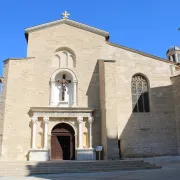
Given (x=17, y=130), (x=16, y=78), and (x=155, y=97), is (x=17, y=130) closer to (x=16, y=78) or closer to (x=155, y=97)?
(x=16, y=78)

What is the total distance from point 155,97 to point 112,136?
4305 mm

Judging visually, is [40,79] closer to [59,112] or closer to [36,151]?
[59,112]

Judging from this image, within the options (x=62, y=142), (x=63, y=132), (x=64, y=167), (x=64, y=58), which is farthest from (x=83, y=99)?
(x=64, y=167)

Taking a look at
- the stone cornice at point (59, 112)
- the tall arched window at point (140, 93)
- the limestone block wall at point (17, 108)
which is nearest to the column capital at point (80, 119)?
the stone cornice at point (59, 112)

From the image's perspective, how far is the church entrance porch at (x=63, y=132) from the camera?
14.5 m

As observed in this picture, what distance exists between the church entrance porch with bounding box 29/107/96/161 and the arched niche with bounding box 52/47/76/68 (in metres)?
3.04

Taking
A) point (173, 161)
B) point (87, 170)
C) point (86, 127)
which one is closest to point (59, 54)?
point (86, 127)

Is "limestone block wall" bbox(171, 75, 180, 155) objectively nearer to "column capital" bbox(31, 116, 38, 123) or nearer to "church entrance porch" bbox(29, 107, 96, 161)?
"church entrance porch" bbox(29, 107, 96, 161)

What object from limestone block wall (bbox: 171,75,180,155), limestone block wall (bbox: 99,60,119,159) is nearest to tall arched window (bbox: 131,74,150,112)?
limestone block wall (bbox: 171,75,180,155)

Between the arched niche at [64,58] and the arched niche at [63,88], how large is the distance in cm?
45

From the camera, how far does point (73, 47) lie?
54.6ft

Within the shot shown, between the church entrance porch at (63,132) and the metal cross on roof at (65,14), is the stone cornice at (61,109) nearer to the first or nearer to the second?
the church entrance porch at (63,132)

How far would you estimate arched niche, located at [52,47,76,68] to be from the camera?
53.8 feet

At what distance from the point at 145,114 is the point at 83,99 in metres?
4.00
